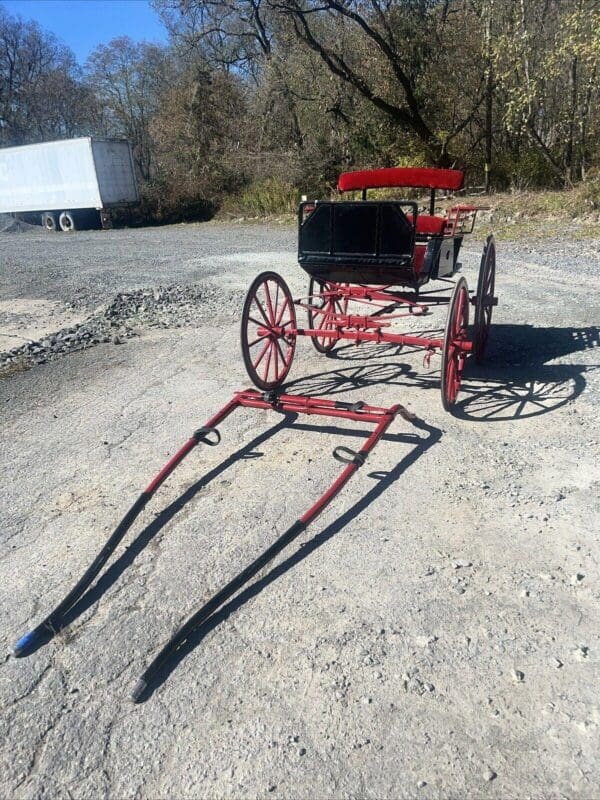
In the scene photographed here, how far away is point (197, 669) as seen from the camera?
256 cm

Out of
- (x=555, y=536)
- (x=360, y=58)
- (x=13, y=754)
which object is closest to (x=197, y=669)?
(x=13, y=754)

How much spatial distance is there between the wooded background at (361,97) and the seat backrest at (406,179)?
10732 millimetres

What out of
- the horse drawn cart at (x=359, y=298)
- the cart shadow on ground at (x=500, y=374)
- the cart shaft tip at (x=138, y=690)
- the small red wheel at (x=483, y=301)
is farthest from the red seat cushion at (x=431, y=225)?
the cart shaft tip at (x=138, y=690)

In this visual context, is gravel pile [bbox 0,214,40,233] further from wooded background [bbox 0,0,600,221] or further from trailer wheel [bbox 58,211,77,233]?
wooded background [bbox 0,0,600,221]

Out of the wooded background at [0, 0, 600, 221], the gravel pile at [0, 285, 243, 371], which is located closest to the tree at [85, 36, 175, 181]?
the wooded background at [0, 0, 600, 221]

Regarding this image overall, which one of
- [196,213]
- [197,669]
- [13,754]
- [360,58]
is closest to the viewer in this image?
[13,754]

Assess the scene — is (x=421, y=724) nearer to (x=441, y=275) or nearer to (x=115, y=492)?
(x=115, y=492)

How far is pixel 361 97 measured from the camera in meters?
22.8

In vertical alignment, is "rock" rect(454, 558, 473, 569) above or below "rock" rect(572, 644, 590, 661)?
above

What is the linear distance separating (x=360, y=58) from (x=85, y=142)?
12.0 m

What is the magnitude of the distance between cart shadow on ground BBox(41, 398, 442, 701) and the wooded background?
1322 centimetres

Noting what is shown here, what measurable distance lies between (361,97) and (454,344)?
69.2ft

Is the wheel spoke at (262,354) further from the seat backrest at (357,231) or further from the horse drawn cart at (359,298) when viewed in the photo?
the seat backrest at (357,231)

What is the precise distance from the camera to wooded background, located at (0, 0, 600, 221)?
17.7 meters
